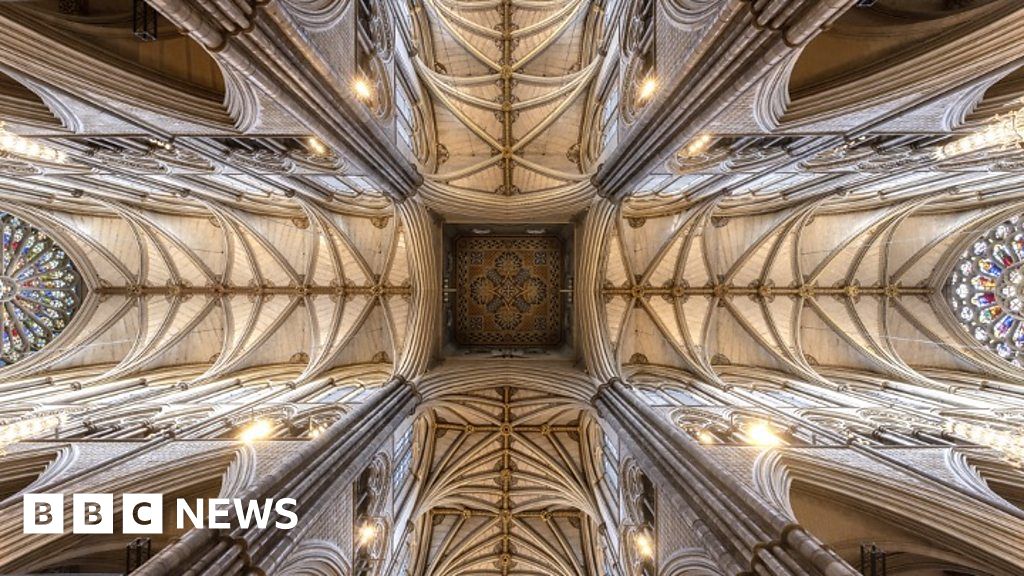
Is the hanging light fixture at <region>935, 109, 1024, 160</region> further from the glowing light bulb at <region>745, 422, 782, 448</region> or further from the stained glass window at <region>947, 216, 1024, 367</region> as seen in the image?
the stained glass window at <region>947, 216, 1024, 367</region>

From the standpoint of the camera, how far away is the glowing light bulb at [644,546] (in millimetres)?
9016

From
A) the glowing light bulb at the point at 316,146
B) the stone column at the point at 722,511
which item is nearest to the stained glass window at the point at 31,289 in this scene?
the glowing light bulb at the point at 316,146

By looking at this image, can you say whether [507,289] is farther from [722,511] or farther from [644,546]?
[722,511]

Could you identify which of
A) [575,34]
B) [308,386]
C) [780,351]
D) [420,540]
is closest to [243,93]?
[308,386]

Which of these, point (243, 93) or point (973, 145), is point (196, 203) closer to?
point (243, 93)

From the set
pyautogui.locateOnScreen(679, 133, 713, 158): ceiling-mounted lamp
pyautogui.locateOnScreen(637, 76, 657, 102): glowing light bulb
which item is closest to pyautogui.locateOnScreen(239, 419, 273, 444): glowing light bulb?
pyautogui.locateOnScreen(679, 133, 713, 158): ceiling-mounted lamp

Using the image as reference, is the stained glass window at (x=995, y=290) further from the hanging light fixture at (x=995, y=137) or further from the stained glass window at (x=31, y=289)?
the stained glass window at (x=31, y=289)

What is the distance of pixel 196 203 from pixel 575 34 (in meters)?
12.1

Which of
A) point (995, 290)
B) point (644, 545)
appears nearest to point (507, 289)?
point (644, 545)

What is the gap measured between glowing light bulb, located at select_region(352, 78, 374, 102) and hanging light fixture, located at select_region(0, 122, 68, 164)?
199 inches

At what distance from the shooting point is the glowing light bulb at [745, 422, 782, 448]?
27.9ft

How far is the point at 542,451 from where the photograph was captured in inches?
601

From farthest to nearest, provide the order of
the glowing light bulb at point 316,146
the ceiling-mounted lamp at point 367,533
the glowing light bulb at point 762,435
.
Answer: the ceiling-mounted lamp at point 367,533 < the glowing light bulb at point 316,146 < the glowing light bulb at point 762,435

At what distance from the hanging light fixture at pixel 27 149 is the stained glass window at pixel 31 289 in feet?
29.6
